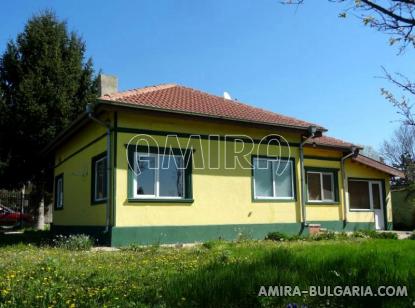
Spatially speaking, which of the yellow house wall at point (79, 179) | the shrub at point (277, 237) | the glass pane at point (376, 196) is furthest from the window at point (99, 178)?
the glass pane at point (376, 196)

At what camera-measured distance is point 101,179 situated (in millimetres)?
14312

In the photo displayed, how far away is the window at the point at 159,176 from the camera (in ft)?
42.6

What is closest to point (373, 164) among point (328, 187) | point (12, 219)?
point (328, 187)

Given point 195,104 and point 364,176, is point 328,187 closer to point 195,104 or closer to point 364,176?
point 364,176

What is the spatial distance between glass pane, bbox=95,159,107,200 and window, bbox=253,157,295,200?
4.85 m

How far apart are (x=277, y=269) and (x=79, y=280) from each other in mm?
2549

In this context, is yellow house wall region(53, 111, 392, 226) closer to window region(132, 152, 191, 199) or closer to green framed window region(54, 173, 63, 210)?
window region(132, 152, 191, 199)

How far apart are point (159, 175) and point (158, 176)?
1.9 inches

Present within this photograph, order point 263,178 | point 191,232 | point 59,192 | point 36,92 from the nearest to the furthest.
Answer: point 191,232 < point 263,178 < point 59,192 < point 36,92

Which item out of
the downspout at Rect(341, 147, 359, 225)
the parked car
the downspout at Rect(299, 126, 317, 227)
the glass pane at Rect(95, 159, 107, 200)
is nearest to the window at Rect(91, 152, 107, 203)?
the glass pane at Rect(95, 159, 107, 200)

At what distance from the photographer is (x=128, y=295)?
5.11 m

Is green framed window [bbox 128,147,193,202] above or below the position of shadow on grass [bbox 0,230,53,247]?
above

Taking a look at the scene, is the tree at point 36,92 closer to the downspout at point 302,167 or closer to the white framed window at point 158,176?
the white framed window at point 158,176

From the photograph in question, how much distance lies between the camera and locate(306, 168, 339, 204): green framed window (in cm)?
1789
